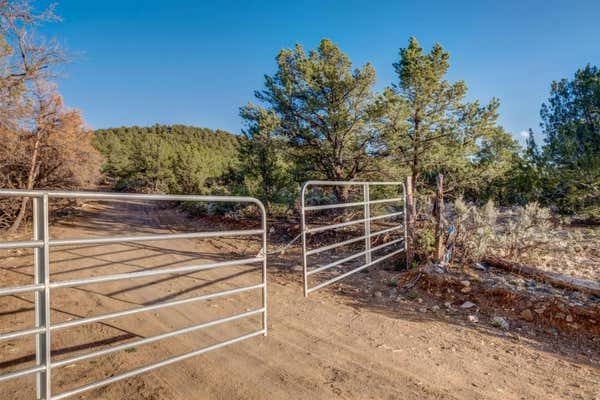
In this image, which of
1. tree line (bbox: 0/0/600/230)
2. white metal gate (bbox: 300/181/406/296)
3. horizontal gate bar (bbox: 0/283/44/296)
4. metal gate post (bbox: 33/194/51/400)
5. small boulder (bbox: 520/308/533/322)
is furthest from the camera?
tree line (bbox: 0/0/600/230)

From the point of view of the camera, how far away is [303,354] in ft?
8.75

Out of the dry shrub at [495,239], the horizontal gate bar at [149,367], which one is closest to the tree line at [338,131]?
the dry shrub at [495,239]

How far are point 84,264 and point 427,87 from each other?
10.2 metres

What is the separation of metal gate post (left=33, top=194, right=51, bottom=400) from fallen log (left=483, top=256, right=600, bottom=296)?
18.4 feet

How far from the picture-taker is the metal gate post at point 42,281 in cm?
169

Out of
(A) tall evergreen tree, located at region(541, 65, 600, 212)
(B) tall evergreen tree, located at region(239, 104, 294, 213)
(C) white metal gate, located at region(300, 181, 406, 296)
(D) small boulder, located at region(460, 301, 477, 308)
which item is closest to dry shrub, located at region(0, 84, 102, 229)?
(B) tall evergreen tree, located at region(239, 104, 294, 213)

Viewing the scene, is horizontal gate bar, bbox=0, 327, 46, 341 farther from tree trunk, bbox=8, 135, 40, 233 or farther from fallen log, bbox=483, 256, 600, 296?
tree trunk, bbox=8, 135, 40, 233

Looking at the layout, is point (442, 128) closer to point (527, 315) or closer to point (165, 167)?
point (527, 315)

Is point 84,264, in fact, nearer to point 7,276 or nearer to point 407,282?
point 7,276

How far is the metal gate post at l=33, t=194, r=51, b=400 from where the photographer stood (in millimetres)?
1690

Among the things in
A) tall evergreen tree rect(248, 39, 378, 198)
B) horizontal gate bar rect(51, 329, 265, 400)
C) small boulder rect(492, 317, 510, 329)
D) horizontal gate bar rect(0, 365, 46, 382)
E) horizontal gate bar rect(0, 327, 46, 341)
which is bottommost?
small boulder rect(492, 317, 510, 329)

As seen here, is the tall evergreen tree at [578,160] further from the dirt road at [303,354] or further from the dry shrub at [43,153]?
the dry shrub at [43,153]

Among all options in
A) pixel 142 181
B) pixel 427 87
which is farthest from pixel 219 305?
pixel 142 181

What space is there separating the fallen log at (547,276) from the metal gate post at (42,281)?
5620mm
